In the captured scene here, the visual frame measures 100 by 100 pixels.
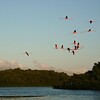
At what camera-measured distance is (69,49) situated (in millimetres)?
53000

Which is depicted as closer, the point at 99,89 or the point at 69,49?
the point at 69,49

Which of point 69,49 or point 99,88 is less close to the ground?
point 99,88

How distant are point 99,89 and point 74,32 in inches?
5959

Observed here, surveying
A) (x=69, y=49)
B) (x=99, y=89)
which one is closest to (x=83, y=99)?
(x=69, y=49)

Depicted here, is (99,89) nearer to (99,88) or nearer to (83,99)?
(99,88)

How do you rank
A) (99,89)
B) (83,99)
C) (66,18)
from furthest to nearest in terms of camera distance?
(99,89)
(83,99)
(66,18)

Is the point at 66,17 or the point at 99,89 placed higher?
the point at 99,89

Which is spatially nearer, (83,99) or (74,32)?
(74,32)

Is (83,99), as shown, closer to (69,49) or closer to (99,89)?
(69,49)

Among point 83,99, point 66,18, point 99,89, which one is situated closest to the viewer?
point 66,18

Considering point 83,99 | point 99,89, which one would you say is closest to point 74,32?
point 83,99

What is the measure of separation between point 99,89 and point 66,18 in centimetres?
15218

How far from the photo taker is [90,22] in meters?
51.3

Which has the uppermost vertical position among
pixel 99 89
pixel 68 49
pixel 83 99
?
pixel 99 89
